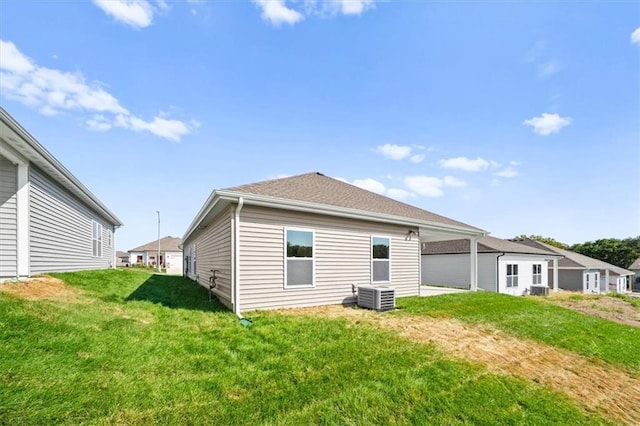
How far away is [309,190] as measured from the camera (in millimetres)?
9398

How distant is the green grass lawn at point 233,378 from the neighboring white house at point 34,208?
2.18 metres

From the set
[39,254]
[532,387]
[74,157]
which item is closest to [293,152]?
[74,157]

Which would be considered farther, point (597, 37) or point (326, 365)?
point (597, 37)

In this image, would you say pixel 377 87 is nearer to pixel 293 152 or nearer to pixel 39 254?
pixel 293 152

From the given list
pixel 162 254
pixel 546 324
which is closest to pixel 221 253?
pixel 546 324

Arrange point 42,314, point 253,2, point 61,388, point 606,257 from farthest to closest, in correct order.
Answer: point 606,257 → point 253,2 → point 42,314 → point 61,388

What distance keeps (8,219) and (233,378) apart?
6.88m

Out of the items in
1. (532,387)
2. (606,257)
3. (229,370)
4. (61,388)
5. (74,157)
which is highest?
(74,157)

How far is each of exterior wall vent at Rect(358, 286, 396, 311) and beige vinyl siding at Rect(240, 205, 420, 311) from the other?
62cm

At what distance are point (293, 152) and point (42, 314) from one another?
10.8 meters

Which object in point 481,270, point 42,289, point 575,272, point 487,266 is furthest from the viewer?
point 575,272

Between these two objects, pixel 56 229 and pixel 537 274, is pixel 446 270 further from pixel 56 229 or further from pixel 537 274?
pixel 56 229

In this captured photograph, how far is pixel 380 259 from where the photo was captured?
983 centimetres

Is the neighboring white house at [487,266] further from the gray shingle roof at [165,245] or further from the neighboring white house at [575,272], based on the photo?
the gray shingle roof at [165,245]
